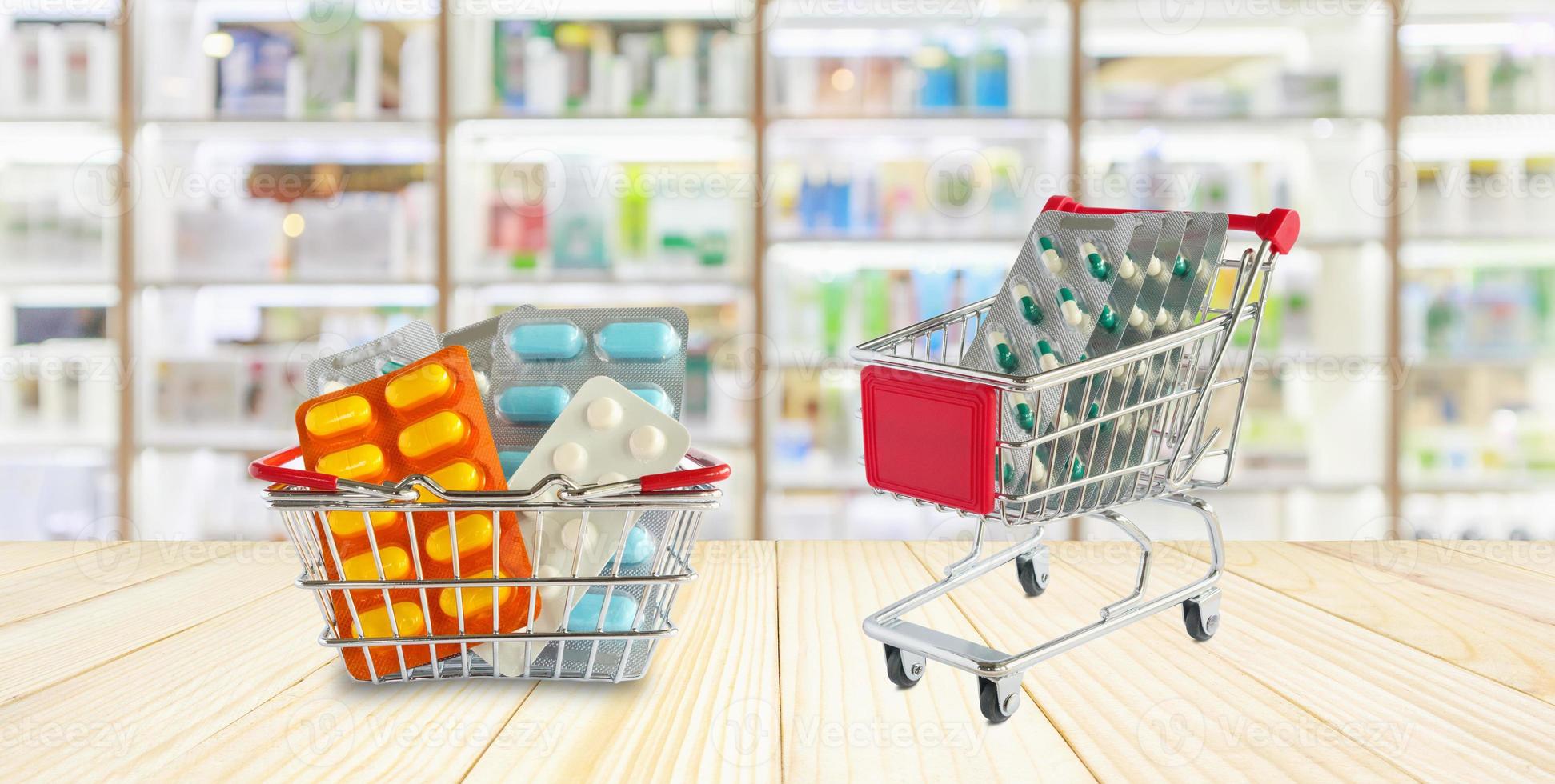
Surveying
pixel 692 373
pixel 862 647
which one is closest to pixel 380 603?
pixel 862 647

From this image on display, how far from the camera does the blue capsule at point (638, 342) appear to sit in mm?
837

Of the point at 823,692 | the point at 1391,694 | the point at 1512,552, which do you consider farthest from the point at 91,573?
the point at 1512,552

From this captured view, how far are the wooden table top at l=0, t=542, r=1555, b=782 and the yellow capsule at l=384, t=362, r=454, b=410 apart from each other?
0.65ft

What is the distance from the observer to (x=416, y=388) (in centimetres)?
74

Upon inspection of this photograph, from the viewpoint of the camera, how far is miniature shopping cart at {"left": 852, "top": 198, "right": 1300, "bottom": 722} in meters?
0.78

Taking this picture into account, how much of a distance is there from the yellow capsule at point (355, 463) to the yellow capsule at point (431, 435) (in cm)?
2

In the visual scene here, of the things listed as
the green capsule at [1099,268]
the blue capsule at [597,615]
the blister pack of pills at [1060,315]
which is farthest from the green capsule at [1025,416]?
the blue capsule at [597,615]

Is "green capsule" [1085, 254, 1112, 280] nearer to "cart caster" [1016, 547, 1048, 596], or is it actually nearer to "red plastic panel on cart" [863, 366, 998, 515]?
"red plastic panel on cart" [863, 366, 998, 515]

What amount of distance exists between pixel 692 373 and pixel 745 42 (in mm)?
814

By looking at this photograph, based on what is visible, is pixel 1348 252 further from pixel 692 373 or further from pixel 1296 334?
pixel 692 373

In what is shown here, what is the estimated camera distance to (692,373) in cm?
275

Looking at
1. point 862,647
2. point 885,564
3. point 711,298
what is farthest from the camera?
point 711,298

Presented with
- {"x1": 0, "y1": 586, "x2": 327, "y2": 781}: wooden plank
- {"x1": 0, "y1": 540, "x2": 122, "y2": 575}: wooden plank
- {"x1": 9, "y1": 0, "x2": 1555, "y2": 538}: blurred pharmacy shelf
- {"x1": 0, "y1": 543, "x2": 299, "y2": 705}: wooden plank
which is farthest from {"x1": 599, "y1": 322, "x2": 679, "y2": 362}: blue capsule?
{"x1": 9, "y1": 0, "x2": 1555, "y2": 538}: blurred pharmacy shelf

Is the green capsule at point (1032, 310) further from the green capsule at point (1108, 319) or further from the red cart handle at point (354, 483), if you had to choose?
the red cart handle at point (354, 483)
